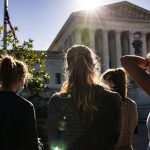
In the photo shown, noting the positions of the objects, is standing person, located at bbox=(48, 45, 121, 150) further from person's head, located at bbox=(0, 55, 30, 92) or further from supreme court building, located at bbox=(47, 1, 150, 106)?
supreme court building, located at bbox=(47, 1, 150, 106)

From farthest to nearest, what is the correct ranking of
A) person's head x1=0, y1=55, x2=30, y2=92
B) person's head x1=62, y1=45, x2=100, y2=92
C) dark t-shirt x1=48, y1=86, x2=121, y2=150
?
person's head x1=0, y1=55, x2=30, y2=92 < person's head x1=62, y1=45, x2=100, y2=92 < dark t-shirt x1=48, y1=86, x2=121, y2=150

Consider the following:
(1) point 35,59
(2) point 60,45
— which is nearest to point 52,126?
(1) point 35,59

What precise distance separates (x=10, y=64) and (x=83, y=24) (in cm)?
5745

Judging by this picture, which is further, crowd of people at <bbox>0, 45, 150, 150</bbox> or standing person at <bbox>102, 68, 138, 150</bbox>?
standing person at <bbox>102, 68, 138, 150</bbox>

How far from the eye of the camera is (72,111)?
3389 millimetres

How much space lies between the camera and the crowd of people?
11.1 feet

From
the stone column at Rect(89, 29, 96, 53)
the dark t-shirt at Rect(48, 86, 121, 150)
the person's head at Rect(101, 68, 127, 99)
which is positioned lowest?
the dark t-shirt at Rect(48, 86, 121, 150)

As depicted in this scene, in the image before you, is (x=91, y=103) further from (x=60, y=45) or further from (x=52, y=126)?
(x=60, y=45)

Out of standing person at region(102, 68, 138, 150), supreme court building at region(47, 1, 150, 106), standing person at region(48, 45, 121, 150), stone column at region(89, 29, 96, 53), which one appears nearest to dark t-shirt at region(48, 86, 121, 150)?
standing person at region(48, 45, 121, 150)

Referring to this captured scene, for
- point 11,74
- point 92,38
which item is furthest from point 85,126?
point 92,38

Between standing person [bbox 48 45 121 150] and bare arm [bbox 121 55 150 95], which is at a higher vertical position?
bare arm [bbox 121 55 150 95]

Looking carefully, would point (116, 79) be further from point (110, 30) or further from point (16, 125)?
point (110, 30)

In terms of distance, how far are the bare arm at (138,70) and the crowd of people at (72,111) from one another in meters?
0.03

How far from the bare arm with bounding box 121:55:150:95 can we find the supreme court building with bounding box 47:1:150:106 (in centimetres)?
5477
